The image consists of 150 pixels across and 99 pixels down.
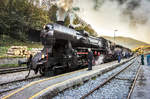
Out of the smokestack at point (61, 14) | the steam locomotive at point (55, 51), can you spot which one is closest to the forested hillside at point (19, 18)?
the smokestack at point (61, 14)

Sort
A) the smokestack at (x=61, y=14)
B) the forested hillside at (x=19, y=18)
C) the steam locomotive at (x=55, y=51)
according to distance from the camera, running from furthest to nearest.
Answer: the forested hillside at (x=19, y=18) < the smokestack at (x=61, y=14) < the steam locomotive at (x=55, y=51)

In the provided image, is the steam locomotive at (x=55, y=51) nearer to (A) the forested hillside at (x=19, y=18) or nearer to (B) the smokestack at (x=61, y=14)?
(B) the smokestack at (x=61, y=14)

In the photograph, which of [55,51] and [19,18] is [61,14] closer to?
[55,51]

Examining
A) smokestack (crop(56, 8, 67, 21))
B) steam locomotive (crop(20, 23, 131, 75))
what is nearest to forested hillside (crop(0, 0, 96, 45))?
smokestack (crop(56, 8, 67, 21))

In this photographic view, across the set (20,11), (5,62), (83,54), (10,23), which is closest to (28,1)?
(20,11)

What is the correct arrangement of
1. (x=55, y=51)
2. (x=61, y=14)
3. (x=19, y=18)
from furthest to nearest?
1. (x=19, y=18)
2. (x=61, y=14)
3. (x=55, y=51)

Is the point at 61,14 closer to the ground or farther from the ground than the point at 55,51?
farther from the ground

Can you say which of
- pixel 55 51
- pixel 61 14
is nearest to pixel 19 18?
pixel 61 14

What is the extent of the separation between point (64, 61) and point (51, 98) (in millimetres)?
4262

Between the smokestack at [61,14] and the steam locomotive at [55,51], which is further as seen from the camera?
the smokestack at [61,14]

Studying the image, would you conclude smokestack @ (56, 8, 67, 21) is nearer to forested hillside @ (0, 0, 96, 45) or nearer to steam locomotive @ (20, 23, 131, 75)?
steam locomotive @ (20, 23, 131, 75)

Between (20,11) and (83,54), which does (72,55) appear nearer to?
(83,54)

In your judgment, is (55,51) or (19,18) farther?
(19,18)

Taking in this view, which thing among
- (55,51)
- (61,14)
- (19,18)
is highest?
(19,18)
